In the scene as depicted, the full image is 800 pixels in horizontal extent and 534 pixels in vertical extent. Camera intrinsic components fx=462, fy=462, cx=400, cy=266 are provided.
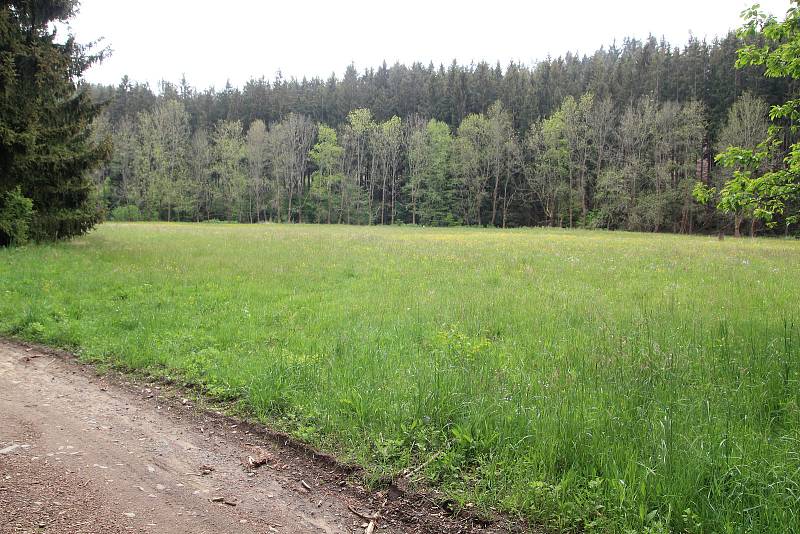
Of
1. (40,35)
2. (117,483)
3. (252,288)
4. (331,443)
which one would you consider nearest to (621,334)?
(331,443)

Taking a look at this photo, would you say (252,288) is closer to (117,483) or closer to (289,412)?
(289,412)

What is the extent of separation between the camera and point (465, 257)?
20.2 m

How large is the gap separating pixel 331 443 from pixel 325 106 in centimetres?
9297

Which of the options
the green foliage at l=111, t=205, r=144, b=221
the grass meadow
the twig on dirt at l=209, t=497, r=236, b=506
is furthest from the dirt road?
the green foliage at l=111, t=205, r=144, b=221

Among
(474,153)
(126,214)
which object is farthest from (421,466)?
(126,214)

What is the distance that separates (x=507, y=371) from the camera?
5.82m

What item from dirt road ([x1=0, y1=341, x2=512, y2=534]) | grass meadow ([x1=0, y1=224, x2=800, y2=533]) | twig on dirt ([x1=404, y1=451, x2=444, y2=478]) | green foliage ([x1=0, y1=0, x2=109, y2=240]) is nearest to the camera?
dirt road ([x1=0, y1=341, x2=512, y2=534])

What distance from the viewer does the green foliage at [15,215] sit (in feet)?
53.5

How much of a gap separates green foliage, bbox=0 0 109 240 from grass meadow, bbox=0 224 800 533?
580 cm

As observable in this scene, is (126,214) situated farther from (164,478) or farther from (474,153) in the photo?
(164,478)

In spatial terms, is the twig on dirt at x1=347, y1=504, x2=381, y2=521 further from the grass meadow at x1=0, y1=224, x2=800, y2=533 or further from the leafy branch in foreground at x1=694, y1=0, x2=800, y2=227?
the leafy branch in foreground at x1=694, y1=0, x2=800, y2=227

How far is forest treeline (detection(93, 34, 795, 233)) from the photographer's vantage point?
57.3m

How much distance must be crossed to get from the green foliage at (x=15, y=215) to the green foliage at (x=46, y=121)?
A: 1.30 feet

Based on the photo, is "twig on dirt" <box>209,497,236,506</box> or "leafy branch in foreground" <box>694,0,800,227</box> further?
"leafy branch in foreground" <box>694,0,800,227</box>
